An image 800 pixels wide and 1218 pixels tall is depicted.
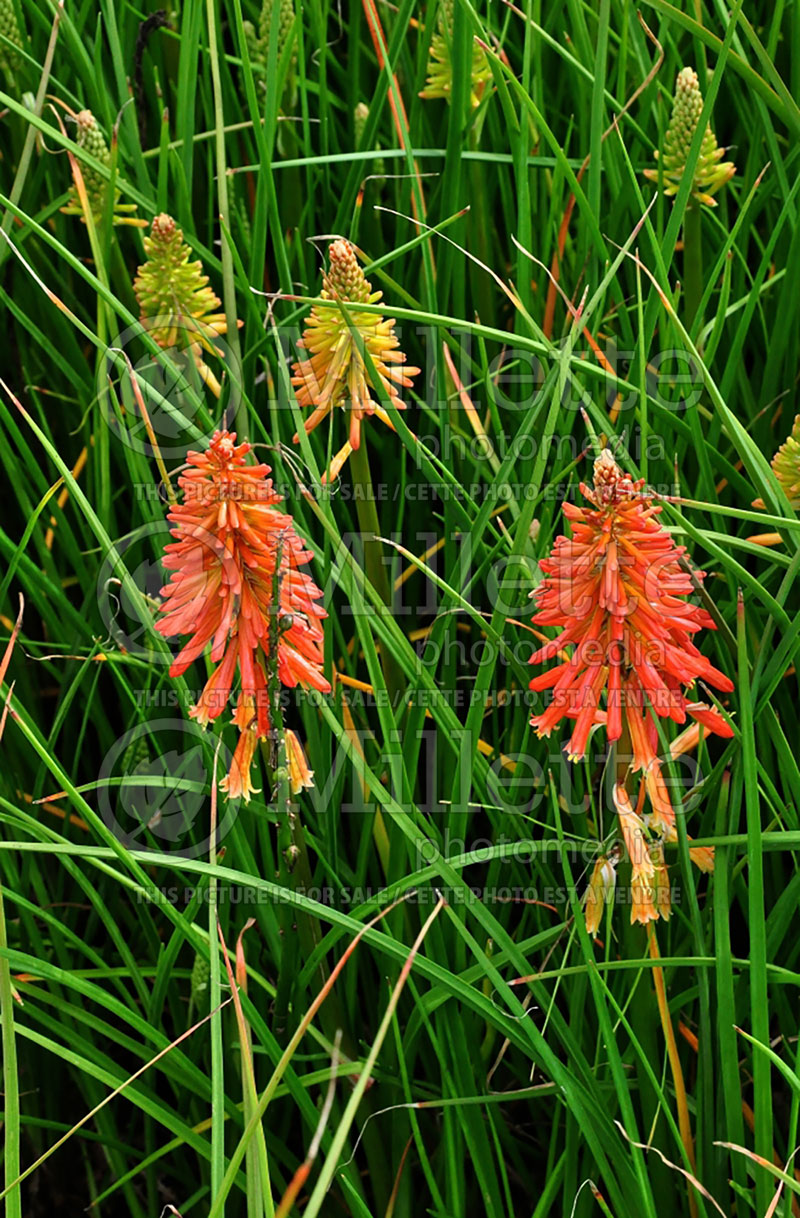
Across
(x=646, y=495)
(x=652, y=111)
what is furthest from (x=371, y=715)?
(x=652, y=111)

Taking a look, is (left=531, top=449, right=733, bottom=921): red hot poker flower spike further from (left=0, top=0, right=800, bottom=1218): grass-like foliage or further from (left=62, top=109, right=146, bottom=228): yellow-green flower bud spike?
(left=62, top=109, right=146, bottom=228): yellow-green flower bud spike

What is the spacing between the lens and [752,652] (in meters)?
1.71

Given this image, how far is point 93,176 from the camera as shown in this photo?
6.84 feet

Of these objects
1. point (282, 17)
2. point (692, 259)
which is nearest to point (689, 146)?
point (692, 259)

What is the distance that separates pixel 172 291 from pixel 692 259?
2.94 feet

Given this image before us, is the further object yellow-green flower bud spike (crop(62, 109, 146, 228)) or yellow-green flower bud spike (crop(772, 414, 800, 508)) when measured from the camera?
yellow-green flower bud spike (crop(62, 109, 146, 228))

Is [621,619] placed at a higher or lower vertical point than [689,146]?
lower

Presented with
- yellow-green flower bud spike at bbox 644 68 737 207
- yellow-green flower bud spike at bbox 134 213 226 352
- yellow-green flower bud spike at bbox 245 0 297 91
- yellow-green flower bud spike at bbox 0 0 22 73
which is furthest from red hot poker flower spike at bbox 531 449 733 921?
yellow-green flower bud spike at bbox 0 0 22 73

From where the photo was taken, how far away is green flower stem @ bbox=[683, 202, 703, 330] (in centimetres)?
198

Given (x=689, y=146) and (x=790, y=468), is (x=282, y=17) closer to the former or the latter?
(x=689, y=146)

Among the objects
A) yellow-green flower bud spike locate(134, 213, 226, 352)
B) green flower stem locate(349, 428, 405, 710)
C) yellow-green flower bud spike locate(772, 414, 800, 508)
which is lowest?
green flower stem locate(349, 428, 405, 710)

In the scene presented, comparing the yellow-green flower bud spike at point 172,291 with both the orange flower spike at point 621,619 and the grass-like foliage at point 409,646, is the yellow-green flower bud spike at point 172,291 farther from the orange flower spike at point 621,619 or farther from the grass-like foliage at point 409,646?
the orange flower spike at point 621,619

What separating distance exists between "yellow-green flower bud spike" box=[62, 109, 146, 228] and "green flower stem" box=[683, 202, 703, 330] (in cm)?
97

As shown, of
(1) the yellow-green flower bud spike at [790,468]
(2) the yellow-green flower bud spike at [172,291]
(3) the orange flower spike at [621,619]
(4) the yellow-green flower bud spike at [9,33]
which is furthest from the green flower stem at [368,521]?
(4) the yellow-green flower bud spike at [9,33]
